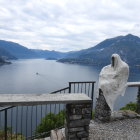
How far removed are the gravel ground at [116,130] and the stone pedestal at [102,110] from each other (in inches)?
6.4

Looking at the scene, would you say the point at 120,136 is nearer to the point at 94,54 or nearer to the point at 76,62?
the point at 76,62

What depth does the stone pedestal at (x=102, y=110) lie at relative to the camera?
18.2ft

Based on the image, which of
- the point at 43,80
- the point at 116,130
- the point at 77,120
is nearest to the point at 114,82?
the point at 116,130

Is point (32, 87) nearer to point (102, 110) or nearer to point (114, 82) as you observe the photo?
point (102, 110)

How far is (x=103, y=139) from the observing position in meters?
4.76

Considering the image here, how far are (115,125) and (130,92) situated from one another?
41.5 metres

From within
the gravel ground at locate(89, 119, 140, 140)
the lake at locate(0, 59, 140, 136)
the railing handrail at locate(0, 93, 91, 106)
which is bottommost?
the lake at locate(0, 59, 140, 136)

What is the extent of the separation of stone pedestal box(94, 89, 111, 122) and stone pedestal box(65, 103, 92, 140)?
147 cm

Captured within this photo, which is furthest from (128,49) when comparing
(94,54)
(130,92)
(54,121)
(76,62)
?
(54,121)

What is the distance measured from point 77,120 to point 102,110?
1730 mm

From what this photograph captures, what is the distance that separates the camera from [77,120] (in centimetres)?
411

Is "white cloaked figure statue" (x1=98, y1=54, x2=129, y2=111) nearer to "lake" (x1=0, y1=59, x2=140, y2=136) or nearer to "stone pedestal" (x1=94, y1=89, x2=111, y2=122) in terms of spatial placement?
"stone pedestal" (x1=94, y1=89, x2=111, y2=122)

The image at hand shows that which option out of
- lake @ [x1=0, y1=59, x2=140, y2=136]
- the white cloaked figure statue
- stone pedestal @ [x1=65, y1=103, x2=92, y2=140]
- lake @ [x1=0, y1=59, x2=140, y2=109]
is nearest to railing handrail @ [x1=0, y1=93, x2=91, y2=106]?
stone pedestal @ [x1=65, y1=103, x2=92, y2=140]

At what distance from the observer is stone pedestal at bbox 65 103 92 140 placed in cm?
406
